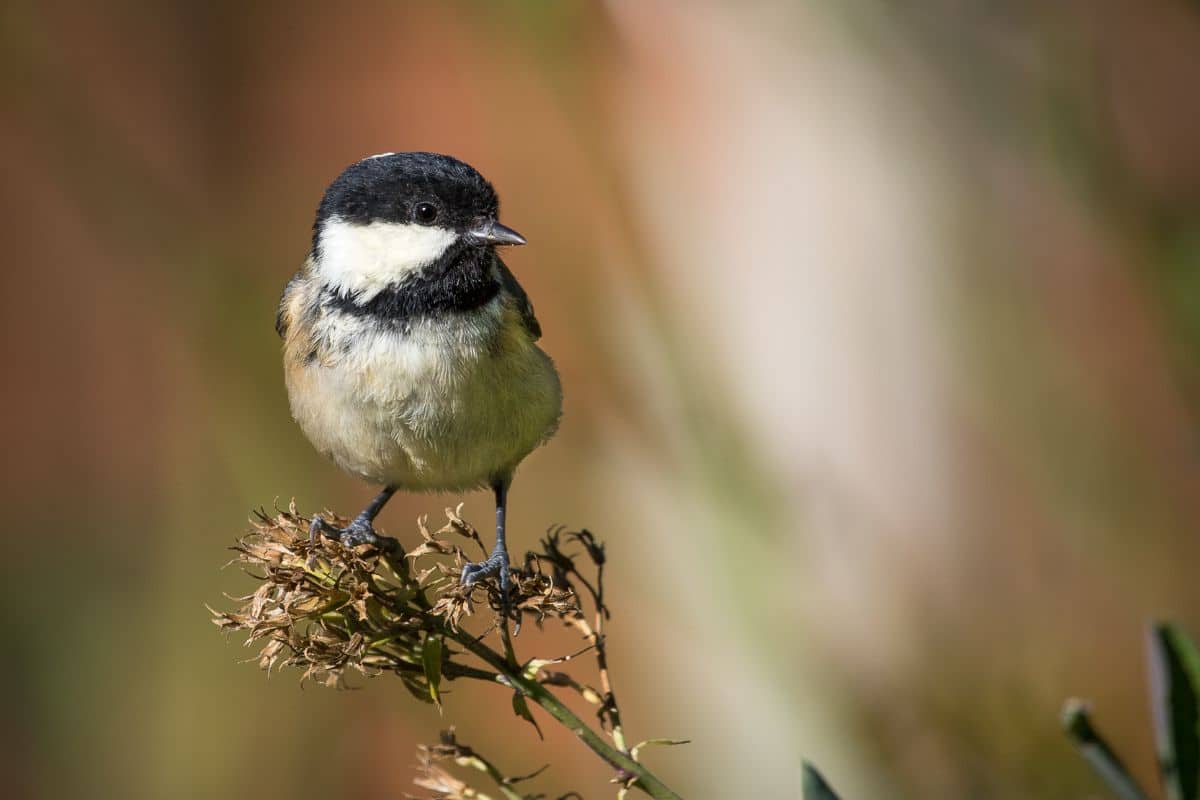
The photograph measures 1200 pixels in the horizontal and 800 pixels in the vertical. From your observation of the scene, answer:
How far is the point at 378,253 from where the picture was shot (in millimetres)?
1632

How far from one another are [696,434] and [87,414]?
9.48 feet

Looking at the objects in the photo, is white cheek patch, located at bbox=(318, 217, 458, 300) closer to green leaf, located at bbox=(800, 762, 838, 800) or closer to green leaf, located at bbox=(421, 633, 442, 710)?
green leaf, located at bbox=(421, 633, 442, 710)

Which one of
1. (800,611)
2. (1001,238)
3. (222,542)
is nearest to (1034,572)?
(800,611)

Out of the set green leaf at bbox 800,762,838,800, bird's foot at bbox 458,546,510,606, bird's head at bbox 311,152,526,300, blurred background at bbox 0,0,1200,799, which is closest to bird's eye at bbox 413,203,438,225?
bird's head at bbox 311,152,526,300

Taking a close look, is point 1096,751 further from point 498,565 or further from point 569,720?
point 498,565

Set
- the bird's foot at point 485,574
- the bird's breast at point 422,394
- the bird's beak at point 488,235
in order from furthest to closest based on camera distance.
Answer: the bird's beak at point 488,235 < the bird's breast at point 422,394 < the bird's foot at point 485,574

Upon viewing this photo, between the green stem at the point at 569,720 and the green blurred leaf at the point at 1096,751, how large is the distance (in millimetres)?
257

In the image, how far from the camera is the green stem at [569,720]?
69 cm

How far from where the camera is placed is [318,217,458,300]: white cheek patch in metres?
1.61

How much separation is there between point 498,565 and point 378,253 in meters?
0.56

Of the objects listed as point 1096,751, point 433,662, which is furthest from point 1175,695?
point 433,662

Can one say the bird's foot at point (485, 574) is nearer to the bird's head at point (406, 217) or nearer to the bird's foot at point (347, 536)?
the bird's foot at point (347, 536)

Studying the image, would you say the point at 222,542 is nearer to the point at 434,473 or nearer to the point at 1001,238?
the point at 434,473

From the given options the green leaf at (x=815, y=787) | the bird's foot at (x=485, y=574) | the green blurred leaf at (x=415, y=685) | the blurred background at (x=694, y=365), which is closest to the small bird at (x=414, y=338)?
the bird's foot at (x=485, y=574)
